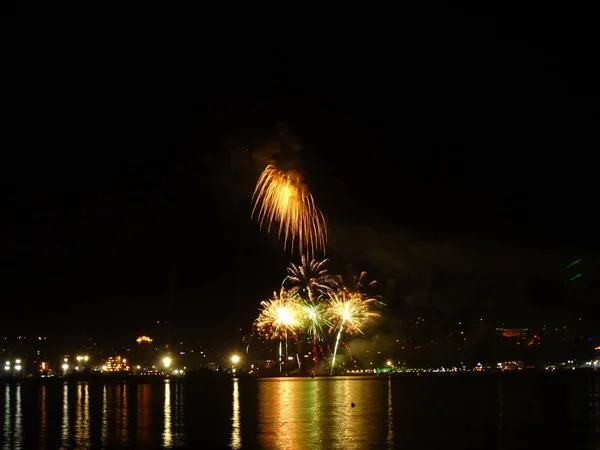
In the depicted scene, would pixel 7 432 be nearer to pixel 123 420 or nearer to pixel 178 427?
pixel 123 420

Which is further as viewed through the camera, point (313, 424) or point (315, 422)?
point (315, 422)

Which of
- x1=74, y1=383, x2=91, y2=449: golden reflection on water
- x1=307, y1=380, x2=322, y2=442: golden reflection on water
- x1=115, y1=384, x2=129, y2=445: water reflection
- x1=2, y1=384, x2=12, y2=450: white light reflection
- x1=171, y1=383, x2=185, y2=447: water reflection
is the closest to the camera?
x1=2, y1=384, x2=12, y2=450: white light reflection

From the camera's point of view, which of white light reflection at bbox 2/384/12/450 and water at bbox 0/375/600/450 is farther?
white light reflection at bbox 2/384/12/450

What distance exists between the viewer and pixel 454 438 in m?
20.1

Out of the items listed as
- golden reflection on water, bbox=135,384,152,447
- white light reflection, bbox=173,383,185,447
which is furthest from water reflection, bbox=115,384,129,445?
white light reflection, bbox=173,383,185,447

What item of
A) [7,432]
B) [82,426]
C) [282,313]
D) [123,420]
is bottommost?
[123,420]

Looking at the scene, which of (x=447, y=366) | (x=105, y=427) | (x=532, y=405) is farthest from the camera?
(x=447, y=366)

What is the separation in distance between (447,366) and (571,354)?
2409 centimetres

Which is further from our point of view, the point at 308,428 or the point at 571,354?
the point at 571,354

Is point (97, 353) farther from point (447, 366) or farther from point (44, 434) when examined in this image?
point (44, 434)

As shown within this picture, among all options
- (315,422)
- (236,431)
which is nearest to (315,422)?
(315,422)

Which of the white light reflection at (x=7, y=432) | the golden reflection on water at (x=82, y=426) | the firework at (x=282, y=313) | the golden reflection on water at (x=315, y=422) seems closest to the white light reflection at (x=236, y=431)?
the golden reflection on water at (x=315, y=422)

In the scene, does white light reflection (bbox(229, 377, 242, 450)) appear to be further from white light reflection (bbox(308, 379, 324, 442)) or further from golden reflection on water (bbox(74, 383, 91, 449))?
golden reflection on water (bbox(74, 383, 91, 449))

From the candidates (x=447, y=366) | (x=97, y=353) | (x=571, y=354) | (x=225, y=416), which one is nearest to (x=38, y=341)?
(x=97, y=353)
